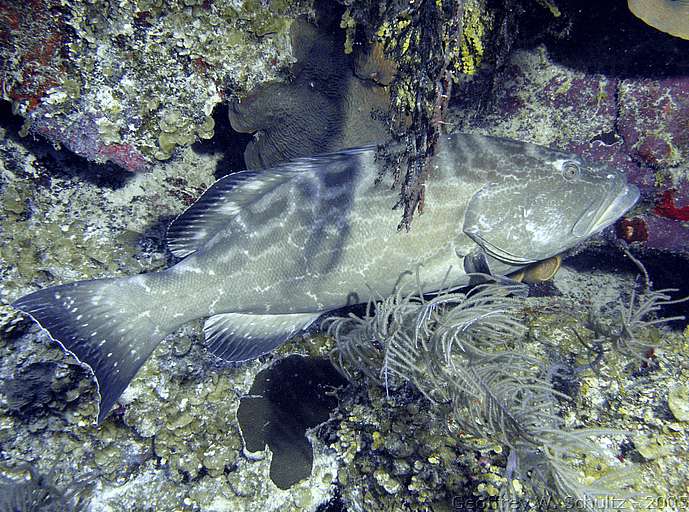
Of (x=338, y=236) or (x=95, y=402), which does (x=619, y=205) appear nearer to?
(x=338, y=236)

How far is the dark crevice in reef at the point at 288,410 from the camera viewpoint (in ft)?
10.6

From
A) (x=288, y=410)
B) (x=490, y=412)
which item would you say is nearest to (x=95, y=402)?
(x=288, y=410)

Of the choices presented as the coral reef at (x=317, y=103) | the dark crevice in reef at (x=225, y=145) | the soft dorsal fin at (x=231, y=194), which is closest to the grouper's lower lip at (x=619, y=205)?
the soft dorsal fin at (x=231, y=194)

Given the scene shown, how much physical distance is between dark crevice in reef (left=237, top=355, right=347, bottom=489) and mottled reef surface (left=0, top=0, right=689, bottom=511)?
3.7 inches

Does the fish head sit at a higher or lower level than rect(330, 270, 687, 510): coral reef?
higher

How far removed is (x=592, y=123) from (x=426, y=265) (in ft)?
8.56

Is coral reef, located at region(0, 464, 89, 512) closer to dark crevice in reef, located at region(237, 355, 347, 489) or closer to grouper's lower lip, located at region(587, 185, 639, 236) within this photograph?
dark crevice in reef, located at region(237, 355, 347, 489)

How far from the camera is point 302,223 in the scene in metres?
3.22

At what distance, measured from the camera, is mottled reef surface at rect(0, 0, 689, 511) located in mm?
2781

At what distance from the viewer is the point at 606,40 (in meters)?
3.88

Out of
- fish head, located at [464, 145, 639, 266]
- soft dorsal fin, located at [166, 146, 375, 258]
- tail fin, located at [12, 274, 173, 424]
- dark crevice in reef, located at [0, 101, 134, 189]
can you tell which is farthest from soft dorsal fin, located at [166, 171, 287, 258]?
fish head, located at [464, 145, 639, 266]

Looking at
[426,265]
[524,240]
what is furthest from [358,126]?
[524,240]

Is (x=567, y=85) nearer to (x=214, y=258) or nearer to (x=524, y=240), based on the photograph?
(x=524, y=240)

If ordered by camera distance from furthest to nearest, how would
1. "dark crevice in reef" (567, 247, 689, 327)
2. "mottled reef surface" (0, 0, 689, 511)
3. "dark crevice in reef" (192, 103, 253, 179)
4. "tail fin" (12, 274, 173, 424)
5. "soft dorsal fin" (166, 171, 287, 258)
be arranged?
"dark crevice in reef" (192, 103, 253, 179)
"dark crevice in reef" (567, 247, 689, 327)
"soft dorsal fin" (166, 171, 287, 258)
"tail fin" (12, 274, 173, 424)
"mottled reef surface" (0, 0, 689, 511)
